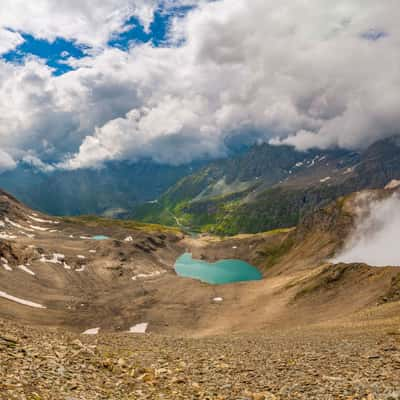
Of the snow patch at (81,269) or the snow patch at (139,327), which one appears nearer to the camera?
the snow patch at (139,327)

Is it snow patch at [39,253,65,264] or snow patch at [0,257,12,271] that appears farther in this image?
snow patch at [39,253,65,264]

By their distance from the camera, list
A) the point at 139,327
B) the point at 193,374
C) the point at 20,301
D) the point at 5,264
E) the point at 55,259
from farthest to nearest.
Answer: the point at 55,259
the point at 5,264
the point at 20,301
the point at 139,327
the point at 193,374

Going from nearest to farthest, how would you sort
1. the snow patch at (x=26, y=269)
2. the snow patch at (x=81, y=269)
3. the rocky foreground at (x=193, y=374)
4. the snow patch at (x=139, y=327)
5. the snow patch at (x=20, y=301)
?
the rocky foreground at (x=193, y=374) → the snow patch at (x=139, y=327) → the snow patch at (x=20, y=301) → the snow patch at (x=26, y=269) → the snow patch at (x=81, y=269)

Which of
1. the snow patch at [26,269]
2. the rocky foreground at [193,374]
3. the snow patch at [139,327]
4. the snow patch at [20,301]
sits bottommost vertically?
the rocky foreground at [193,374]

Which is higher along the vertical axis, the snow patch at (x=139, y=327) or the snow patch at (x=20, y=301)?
the snow patch at (x=20, y=301)

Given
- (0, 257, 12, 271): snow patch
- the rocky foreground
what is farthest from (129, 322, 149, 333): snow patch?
the rocky foreground

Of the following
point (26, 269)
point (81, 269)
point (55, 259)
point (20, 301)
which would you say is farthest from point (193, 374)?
point (55, 259)

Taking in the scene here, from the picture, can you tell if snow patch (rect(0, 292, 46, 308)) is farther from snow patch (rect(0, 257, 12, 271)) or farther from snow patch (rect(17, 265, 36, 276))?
snow patch (rect(17, 265, 36, 276))

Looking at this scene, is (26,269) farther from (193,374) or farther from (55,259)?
(193,374)

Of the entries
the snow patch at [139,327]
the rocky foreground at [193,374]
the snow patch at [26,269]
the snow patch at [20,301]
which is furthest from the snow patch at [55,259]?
the rocky foreground at [193,374]

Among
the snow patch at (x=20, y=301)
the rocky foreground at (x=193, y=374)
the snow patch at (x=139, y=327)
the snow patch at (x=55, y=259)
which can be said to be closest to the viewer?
the rocky foreground at (x=193, y=374)

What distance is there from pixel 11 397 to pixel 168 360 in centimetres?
1721

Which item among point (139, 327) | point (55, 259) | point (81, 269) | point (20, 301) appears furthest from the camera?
point (81, 269)

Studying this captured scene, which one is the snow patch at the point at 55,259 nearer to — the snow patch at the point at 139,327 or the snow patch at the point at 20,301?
the snow patch at the point at 20,301
